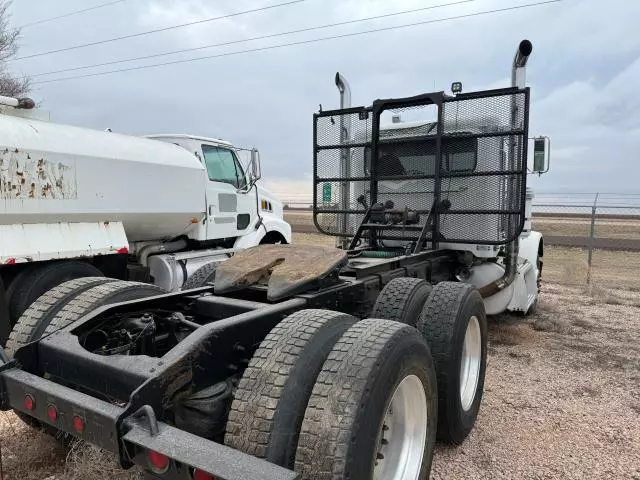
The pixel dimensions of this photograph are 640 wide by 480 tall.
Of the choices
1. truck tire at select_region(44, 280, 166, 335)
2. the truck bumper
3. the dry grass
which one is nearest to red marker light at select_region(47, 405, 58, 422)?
the truck bumper

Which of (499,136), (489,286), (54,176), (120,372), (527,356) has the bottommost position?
(527,356)

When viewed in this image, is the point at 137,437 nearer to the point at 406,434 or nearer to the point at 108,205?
the point at 406,434

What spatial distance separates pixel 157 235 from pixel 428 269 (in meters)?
4.35

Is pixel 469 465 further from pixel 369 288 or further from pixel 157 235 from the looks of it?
pixel 157 235

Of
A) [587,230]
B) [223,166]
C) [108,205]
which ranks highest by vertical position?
[223,166]

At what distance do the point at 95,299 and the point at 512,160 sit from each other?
4.42 m

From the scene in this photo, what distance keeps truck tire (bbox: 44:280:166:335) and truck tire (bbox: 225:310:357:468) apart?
1286 millimetres

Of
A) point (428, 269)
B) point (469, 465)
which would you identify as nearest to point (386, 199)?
point (428, 269)

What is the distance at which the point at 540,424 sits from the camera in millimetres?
3879

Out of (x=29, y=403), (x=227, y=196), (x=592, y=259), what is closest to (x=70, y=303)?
(x=29, y=403)

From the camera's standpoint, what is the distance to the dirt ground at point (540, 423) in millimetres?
3127

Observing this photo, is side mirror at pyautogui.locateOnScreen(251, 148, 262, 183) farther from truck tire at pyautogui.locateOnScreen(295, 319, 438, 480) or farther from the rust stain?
truck tire at pyautogui.locateOnScreen(295, 319, 438, 480)

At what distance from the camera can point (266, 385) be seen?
2.14 meters

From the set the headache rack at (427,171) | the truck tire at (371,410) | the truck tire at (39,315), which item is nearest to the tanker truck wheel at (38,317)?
the truck tire at (39,315)
